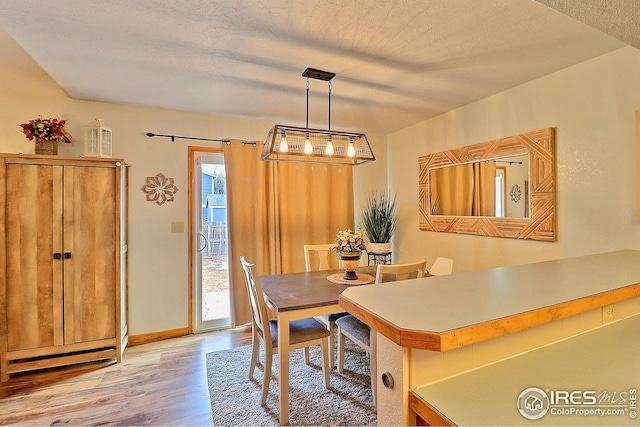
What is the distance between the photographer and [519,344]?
2.98 feet

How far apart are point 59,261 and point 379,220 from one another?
3.22 m

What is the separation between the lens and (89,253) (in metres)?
2.61

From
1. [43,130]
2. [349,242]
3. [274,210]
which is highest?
[43,130]

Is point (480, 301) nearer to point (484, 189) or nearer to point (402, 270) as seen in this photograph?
point (402, 270)

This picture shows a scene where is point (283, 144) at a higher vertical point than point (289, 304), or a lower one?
higher

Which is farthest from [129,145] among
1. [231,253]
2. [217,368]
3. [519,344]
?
[519,344]

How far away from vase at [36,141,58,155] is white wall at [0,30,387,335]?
317 mm

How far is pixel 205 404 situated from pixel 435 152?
10.5ft

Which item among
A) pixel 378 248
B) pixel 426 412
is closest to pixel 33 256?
pixel 426 412

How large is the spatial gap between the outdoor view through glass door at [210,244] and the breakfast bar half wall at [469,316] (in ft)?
8.97

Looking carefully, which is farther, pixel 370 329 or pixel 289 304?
pixel 370 329

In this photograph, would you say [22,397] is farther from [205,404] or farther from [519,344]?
[519,344]

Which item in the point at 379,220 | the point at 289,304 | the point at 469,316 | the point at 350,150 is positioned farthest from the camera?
the point at 379,220

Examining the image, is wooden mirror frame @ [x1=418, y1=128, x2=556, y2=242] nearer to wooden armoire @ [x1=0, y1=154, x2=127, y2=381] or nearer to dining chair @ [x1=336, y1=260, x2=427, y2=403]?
dining chair @ [x1=336, y1=260, x2=427, y2=403]
